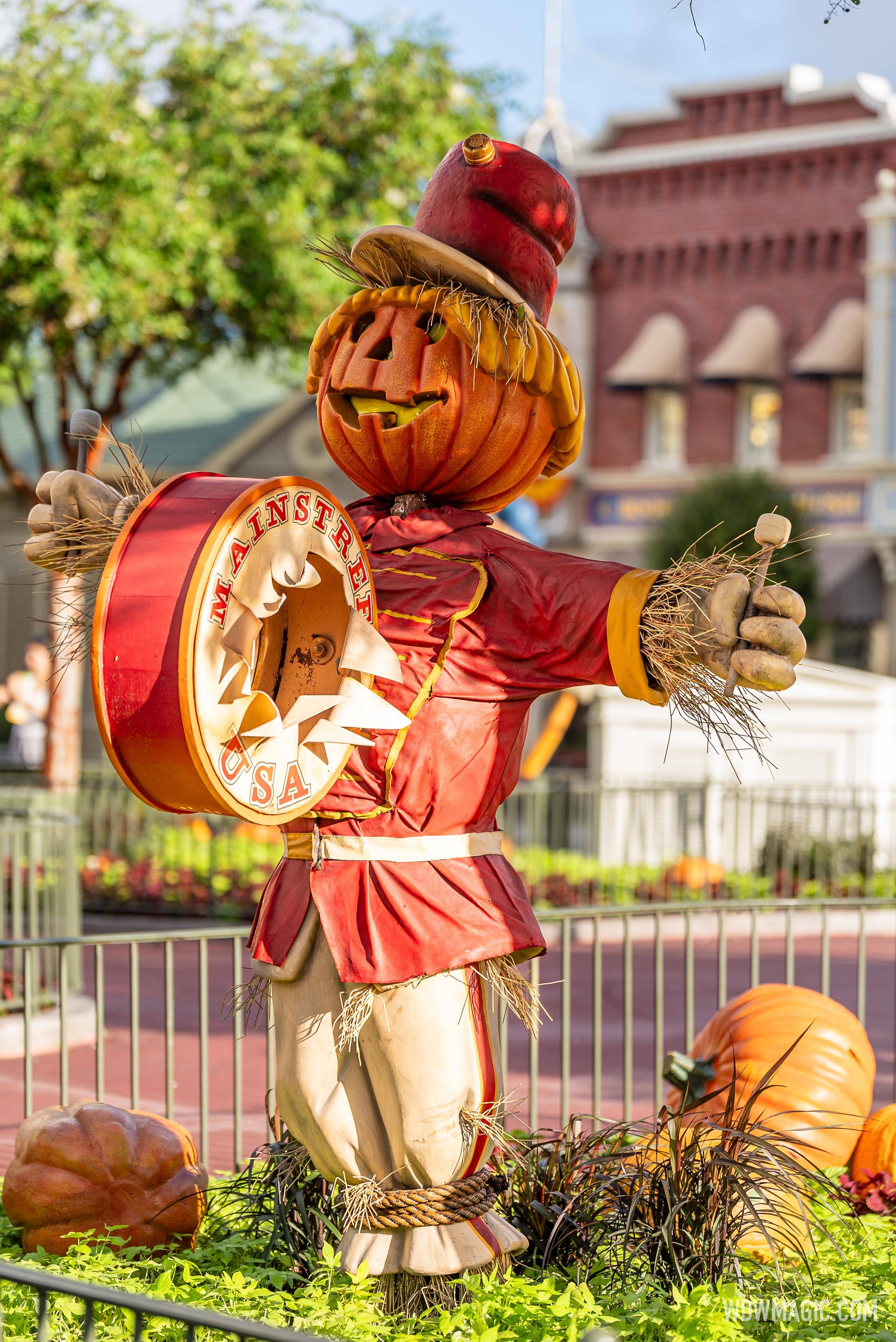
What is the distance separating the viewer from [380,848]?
3609mm

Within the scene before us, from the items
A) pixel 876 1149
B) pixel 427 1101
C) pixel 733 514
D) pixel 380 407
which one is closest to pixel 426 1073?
pixel 427 1101

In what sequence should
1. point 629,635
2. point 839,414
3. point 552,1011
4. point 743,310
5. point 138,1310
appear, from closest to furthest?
1. point 138,1310
2. point 629,635
3. point 552,1011
4. point 839,414
5. point 743,310

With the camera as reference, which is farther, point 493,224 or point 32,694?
point 32,694

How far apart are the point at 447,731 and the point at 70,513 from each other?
1.09m

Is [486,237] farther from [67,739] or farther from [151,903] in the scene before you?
[67,739]

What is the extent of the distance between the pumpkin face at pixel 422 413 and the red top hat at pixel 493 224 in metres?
0.14

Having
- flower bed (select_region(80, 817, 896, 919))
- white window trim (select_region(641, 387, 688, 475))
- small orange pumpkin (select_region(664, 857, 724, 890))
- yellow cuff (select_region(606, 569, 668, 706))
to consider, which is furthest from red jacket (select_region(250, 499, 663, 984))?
white window trim (select_region(641, 387, 688, 475))

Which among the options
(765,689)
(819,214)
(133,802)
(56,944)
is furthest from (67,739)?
(819,214)

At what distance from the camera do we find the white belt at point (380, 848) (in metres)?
3.61

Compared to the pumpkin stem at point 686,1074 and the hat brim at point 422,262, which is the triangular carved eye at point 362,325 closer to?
the hat brim at point 422,262

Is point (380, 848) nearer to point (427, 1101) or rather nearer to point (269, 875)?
point (427, 1101)

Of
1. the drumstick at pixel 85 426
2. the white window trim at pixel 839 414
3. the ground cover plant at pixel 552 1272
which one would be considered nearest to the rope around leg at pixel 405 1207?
the ground cover plant at pixel 552 1272

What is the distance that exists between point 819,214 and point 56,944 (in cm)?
2108

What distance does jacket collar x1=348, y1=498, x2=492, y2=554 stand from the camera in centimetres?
373
